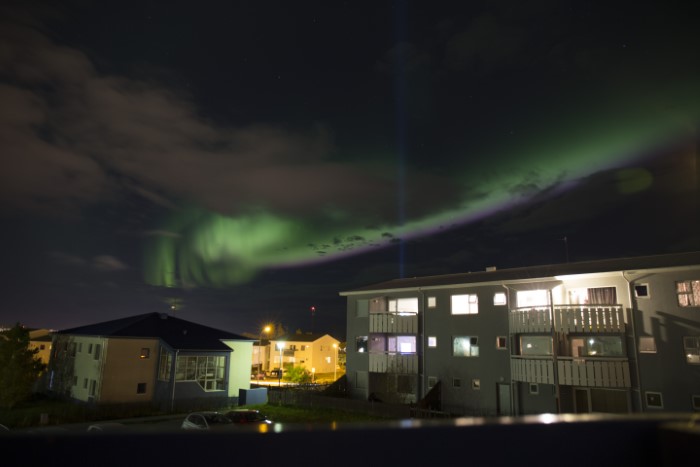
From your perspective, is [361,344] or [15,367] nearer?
[15,367]

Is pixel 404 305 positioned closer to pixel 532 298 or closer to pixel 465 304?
pixel 465 304

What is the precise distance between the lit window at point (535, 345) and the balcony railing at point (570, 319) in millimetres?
1300

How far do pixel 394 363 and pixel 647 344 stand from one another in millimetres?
17891

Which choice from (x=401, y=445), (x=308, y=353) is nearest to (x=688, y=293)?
(x=401, y=445)

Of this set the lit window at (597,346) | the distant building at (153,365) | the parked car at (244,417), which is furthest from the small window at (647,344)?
the distant building at (153,365)

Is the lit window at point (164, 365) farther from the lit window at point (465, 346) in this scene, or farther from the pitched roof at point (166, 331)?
the lit window at point (465, 346)

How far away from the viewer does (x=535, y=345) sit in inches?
1187

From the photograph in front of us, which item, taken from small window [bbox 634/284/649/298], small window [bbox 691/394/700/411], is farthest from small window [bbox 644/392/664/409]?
small window [bbox 634/284/649/298]

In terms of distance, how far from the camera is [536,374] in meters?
27.9

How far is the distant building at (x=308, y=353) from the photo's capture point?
8244 centimetres

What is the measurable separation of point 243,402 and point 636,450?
37.6 metres

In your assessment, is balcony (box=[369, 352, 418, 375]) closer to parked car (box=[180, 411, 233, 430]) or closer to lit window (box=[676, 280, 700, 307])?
parked car (box=[180, 411, 233, 430])

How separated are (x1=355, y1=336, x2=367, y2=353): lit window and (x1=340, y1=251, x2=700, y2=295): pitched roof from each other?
14.1 feet

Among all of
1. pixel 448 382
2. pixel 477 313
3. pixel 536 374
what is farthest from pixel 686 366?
pixel 448 382
